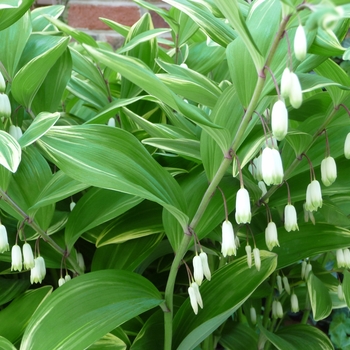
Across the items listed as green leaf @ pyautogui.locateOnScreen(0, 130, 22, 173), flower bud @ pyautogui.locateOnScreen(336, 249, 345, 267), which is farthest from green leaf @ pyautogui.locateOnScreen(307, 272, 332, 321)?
green leaf @ pyautogui.locateOnScreen(0, 130, 22, 173)

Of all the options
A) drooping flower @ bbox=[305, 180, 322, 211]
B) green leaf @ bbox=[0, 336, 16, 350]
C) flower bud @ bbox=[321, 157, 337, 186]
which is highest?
flower bud @ bbox=[321, 157, 337, 186]

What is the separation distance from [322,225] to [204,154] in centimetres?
26

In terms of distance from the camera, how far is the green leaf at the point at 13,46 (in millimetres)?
663

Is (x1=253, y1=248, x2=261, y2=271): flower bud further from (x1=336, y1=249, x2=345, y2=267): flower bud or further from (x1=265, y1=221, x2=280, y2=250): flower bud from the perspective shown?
(x1=336, y1=249, x2=345, y2=267): flower bud

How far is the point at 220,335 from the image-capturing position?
0.82 meters

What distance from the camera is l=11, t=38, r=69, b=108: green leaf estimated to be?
59 cm

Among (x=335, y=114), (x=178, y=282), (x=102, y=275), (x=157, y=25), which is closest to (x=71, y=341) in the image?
(x=102, y=275)

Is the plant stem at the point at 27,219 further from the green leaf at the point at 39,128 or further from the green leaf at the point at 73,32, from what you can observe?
the green leaf at the point at 73,32

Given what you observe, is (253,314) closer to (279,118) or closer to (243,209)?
(243,209)

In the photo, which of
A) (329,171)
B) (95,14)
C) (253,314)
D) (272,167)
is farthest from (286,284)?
(95,14)

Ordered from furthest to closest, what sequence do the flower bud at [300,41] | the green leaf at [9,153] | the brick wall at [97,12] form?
the brick wall at [97,12] < the green leaf at [9,153] < the flower bud at [300,41]

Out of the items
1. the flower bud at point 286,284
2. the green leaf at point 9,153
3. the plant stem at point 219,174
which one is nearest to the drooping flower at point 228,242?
the plant stem at point 219,174

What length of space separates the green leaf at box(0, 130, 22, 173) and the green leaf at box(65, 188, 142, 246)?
6.9 inches

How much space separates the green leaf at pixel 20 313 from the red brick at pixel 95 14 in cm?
149
